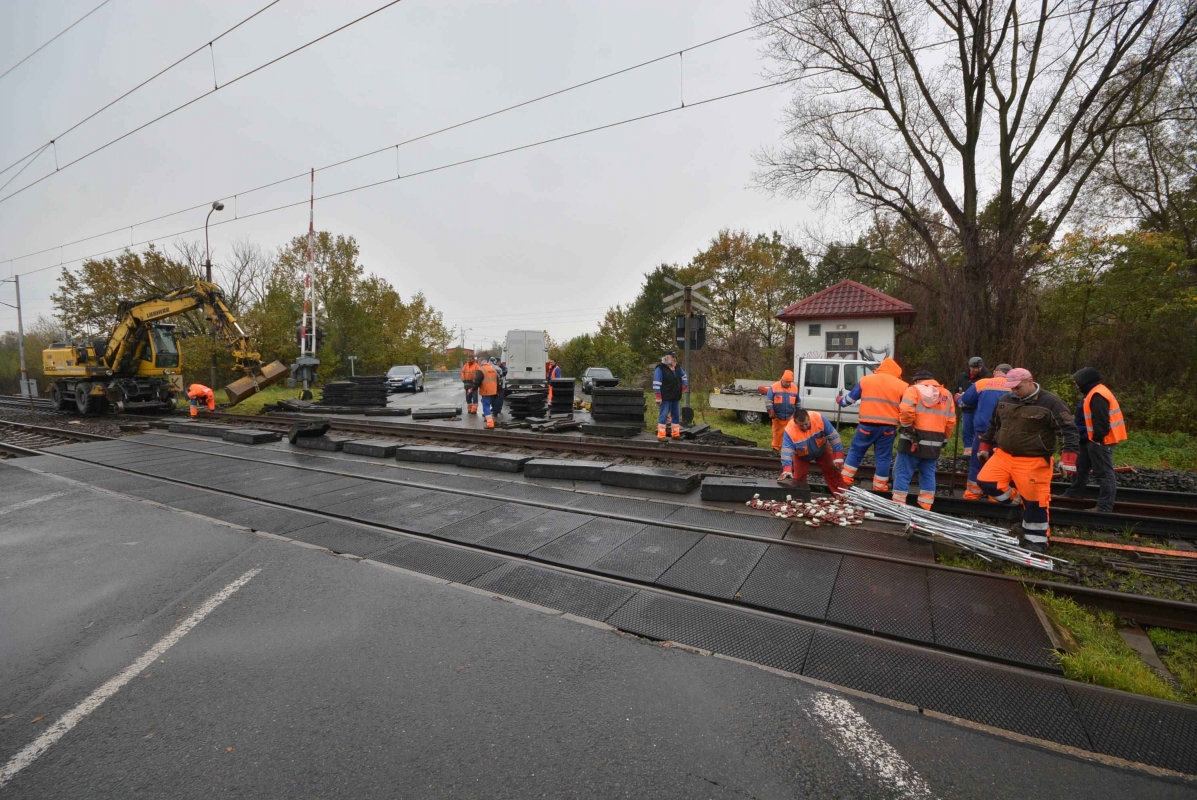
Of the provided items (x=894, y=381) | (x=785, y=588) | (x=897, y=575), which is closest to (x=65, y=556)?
(x=785, y=588)

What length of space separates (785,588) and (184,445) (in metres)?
13.7

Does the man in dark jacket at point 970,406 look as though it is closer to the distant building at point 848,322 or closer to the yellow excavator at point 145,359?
the distant building at point 848,322

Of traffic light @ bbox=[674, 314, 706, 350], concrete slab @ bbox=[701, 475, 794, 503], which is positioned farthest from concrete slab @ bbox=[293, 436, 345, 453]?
concrete slab @ bbox=[701, 475, 794, 503]

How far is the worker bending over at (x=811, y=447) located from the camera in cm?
654

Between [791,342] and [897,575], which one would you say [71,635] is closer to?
[897,575]

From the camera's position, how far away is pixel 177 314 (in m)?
17.4

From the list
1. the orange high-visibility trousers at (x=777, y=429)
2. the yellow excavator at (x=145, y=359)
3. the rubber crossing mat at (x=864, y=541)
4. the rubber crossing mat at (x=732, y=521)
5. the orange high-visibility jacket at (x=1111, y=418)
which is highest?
the yellow excavator at (x=145, y=359)

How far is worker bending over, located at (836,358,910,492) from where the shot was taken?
6.38m

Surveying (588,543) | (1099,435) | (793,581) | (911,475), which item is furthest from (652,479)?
(1099,435)

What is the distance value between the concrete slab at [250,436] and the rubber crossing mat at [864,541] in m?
11.9

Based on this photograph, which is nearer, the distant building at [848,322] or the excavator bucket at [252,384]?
the distant building at [848,322]

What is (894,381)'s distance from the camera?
640 cm

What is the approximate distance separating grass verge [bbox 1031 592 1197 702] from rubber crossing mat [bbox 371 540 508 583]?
14.7ft

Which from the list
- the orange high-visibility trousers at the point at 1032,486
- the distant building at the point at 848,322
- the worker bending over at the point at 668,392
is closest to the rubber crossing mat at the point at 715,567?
the orange high-visibility trousers at the point at 1032,486
